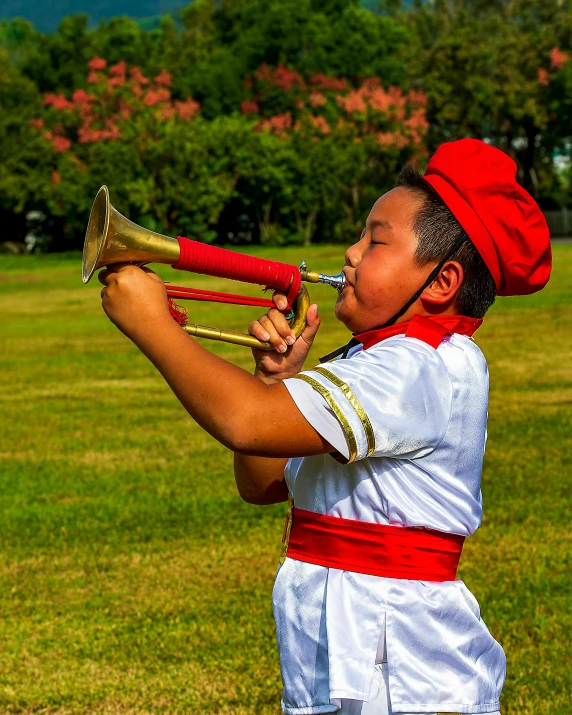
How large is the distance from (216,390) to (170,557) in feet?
11.3

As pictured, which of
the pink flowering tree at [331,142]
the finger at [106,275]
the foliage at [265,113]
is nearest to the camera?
the finger at [106,275]

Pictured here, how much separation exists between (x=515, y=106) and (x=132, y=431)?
33.1m

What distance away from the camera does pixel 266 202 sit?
115 ft

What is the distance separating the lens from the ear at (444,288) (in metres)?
2.20

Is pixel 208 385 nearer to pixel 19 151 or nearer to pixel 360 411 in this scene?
pixel 360 411

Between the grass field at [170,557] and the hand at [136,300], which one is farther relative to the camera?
the grass field at [170,557]

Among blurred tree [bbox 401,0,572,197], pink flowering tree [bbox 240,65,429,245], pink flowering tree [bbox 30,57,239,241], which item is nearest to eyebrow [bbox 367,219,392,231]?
pink flowering tree [bbox 30,57,239,241]

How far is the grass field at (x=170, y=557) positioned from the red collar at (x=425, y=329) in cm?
197

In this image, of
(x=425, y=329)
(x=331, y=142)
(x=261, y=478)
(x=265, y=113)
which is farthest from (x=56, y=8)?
(x=425, y=329)

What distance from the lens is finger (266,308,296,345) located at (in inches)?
91.8

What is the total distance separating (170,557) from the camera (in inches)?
208

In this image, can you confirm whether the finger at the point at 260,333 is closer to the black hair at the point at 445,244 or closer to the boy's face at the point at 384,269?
the boy's face at the point at 384,269

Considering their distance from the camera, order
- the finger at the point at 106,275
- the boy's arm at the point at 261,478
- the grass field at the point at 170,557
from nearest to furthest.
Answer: the finger at the point at 106,275 < the boy's arm at the point at 261,478 < the grass field at the point at 170,557

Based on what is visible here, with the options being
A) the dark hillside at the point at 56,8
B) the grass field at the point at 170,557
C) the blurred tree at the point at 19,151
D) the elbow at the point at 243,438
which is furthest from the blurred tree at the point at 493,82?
the dark hillside at the point at 56,8
